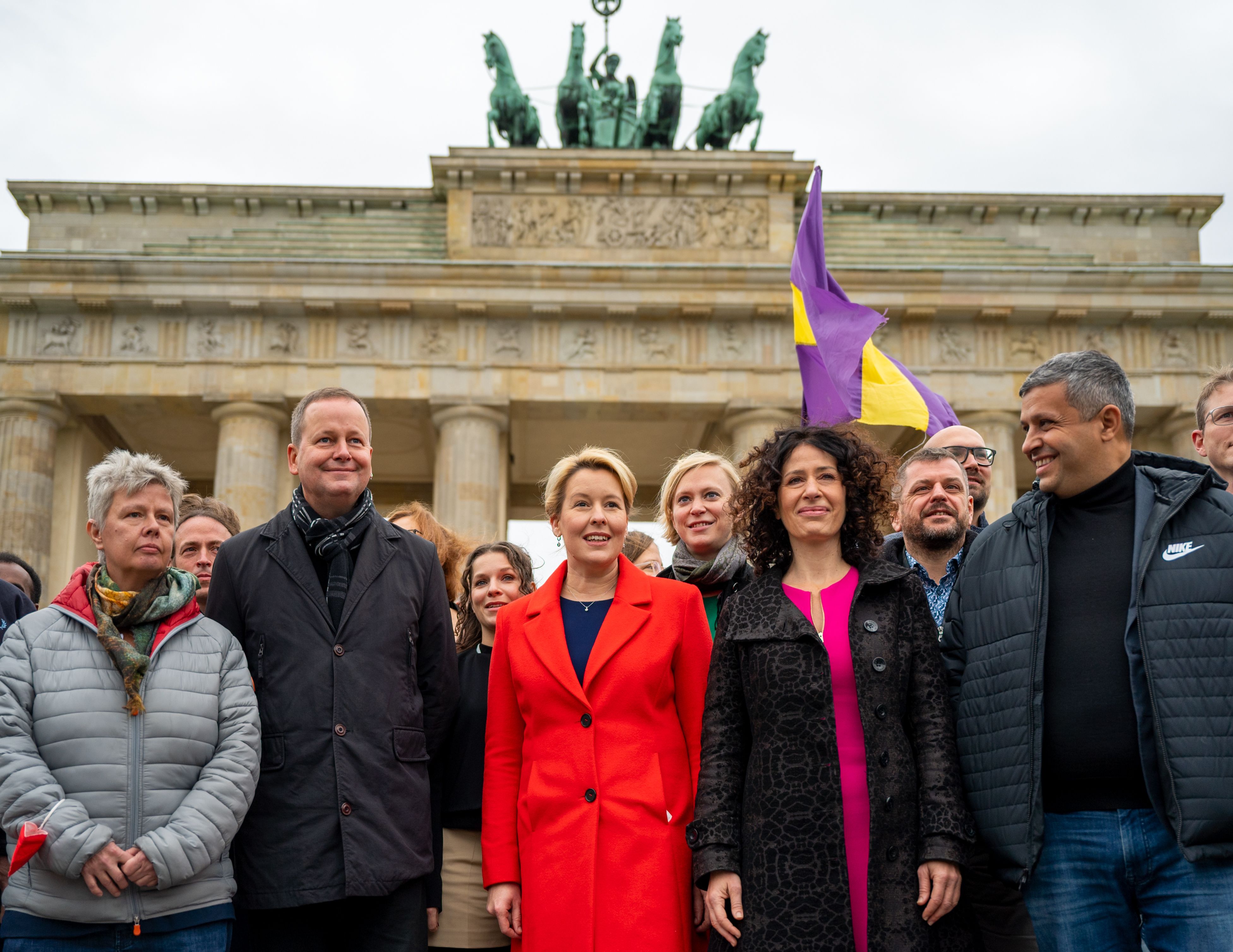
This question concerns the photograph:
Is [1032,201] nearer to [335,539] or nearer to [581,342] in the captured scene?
[581,342]

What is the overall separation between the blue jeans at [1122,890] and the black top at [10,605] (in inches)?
180

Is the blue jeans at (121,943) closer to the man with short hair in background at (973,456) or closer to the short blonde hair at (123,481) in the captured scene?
the short blonde hair at (123,481)

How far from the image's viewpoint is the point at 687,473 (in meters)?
5.09

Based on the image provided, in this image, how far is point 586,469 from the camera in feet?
14.3

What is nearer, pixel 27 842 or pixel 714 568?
pixel 27 842

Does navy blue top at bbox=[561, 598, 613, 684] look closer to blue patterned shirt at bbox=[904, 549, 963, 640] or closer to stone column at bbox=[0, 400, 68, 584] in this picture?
blue patterned shirt at bbox=[904, 549, 963, 640]

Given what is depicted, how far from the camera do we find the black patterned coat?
11.3 ft

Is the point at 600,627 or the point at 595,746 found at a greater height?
the point at 600,627

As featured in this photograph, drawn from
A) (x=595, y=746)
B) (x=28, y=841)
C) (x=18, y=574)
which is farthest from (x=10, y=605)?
(x=595, y=746)

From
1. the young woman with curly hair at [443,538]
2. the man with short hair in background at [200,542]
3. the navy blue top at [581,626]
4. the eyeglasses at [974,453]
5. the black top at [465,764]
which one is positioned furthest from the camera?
the young woman with curly hair at [443,538]

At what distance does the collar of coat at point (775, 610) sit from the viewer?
372 cm

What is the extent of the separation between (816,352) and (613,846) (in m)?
6.42

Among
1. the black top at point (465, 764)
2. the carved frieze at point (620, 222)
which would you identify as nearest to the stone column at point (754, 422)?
the carved frieze at point (620, 222)

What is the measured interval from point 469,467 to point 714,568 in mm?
17294
